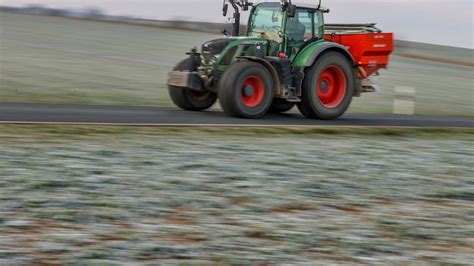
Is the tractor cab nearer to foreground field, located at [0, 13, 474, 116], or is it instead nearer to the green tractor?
the green tractor

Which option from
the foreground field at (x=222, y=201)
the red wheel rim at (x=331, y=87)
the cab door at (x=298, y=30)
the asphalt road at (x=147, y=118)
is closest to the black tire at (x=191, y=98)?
the asphalt road at (x=147, y=118)

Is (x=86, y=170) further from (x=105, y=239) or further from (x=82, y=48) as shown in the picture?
(x=82, y=48)

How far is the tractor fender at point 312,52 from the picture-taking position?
14.9 metres

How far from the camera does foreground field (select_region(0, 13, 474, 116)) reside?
811 inches

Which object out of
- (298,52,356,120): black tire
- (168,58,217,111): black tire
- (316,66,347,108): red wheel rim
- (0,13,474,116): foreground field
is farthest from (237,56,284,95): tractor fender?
(0,13,474,116): foreground field

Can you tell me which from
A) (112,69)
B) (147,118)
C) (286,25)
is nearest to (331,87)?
(286,25)

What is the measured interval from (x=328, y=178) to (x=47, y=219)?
11.5ft

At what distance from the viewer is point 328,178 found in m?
8.31

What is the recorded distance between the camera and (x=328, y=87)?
52.4 feet

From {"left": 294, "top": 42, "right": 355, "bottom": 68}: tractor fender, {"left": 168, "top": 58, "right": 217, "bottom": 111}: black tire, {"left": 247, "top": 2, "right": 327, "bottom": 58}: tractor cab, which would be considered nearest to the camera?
{"left": 294, "top": 42, "right": 355, "bottom": 68}: tractor fender

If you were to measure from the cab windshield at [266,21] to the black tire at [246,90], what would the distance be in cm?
111

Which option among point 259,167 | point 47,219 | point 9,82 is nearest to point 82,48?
point 9,82

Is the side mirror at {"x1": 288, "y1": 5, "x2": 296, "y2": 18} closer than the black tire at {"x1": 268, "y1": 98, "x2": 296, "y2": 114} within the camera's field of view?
Yes

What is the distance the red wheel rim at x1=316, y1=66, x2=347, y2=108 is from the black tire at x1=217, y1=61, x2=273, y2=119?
1.61 meters
